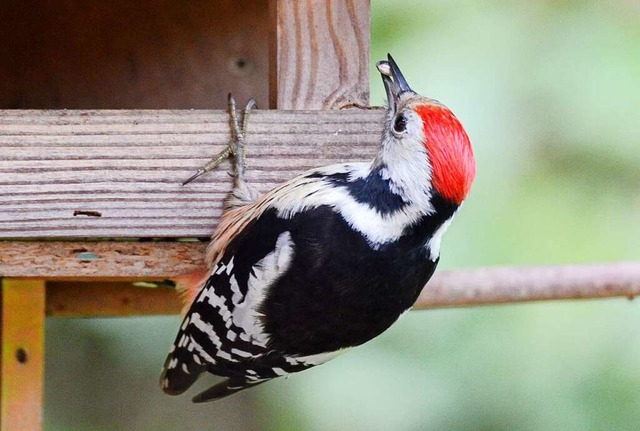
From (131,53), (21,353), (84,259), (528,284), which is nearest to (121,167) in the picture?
(84,259)

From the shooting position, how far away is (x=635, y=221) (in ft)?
13.7

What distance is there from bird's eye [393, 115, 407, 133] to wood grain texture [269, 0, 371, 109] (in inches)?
4.8

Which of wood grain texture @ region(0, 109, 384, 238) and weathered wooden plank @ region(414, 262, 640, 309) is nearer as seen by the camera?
wood grain texture @ region(0, 109, 384, 238)

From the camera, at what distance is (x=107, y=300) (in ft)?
9.63

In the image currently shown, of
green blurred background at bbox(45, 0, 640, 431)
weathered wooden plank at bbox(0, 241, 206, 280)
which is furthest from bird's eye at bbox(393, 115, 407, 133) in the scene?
green blurred background at bbox(45, 0, 640, 431)

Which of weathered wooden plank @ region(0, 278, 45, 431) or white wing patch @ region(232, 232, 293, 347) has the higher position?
white wing patch @ region(232, 232, 293, 347)

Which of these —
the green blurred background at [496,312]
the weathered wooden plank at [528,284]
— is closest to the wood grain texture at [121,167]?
the weathered wooden plank at [528,284]

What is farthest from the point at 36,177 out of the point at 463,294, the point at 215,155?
the point at 463,294

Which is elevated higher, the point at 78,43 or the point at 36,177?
the point at 78,43

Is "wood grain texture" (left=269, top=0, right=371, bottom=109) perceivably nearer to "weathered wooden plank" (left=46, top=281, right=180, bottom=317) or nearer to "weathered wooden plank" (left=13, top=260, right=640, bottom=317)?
"weathered wooden plank" (left=13, top=260, right=640, bottom=317)

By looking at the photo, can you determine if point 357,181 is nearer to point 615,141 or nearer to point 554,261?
point 554,261

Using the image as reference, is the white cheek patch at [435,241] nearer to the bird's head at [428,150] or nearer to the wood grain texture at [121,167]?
the bird's head at [428,150]

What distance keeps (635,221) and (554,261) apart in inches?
18.1

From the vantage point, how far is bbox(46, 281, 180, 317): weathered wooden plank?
114 inches
